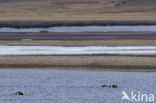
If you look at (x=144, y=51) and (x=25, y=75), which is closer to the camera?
(x=25, y=75)

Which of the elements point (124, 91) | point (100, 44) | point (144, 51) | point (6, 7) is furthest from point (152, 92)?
point (6, 7)

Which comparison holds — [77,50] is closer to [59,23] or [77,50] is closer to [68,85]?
[68,85]

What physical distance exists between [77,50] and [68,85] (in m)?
12.2

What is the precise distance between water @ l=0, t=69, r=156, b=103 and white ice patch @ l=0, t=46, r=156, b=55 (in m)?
5.54

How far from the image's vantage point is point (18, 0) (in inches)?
4820

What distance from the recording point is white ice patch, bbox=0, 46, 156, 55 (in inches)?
1352

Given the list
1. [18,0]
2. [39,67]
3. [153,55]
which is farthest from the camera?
[18,0]

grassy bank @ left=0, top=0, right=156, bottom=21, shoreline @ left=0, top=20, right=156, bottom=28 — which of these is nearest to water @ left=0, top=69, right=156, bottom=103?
shoreline @ left=0, top=20, right=156, bottom=28

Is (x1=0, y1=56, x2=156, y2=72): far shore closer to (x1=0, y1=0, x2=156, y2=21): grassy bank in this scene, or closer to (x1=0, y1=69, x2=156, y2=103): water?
(x1=0, y1=69, x2=156, y2=103): water

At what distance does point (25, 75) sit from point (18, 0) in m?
96.2

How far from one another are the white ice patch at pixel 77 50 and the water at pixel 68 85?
18.2 ft

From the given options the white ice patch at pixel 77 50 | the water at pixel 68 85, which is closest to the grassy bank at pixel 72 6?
the white ice patch at pixel 77 50

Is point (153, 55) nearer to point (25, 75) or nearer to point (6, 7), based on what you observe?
point (25, 75)

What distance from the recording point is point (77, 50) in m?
36.5
